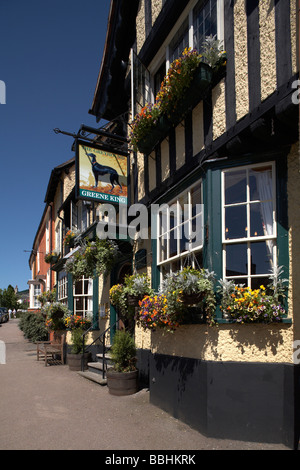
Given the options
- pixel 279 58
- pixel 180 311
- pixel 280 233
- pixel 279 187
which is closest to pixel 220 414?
pixel 180 311

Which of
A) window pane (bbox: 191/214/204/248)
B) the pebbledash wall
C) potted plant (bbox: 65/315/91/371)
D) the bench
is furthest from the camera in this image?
the bench

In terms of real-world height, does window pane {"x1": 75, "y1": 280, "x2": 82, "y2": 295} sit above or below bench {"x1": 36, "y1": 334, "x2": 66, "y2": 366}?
above

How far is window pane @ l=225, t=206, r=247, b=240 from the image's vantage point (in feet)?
17.8

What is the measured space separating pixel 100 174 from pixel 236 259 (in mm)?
4260

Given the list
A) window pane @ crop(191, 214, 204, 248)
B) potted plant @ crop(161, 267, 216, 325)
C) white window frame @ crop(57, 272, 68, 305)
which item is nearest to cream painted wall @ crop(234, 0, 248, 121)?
window pane @ crop(191, 214, 204, 248)

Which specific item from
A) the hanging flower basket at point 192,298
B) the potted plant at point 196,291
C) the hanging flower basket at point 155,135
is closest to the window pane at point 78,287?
the hanging flower basket at point 155,135

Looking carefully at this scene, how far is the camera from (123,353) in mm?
7621

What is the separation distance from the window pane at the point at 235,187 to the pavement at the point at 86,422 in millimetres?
3217

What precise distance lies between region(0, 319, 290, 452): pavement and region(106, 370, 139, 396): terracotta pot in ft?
0.42

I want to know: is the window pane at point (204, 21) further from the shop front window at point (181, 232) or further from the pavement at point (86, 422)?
the pavement at point (86, 422)

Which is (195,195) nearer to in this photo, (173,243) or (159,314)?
(173,243)

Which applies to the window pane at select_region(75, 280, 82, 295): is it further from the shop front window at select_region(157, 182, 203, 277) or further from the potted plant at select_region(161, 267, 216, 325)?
the potted plant at select_region(161, 267, 216, 325)

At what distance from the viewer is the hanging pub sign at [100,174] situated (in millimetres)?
8273

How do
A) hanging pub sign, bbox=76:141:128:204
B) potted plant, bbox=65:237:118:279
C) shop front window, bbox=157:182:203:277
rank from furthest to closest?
potted plant, bbox=65:237:118:279
hanging pub sign, bbox=76:141:128:204
shop front window, bbox=157:182:203:277
